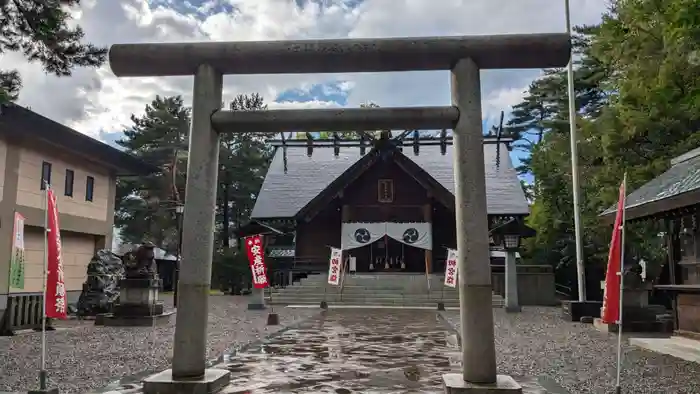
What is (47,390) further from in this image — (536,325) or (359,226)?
(359,226)

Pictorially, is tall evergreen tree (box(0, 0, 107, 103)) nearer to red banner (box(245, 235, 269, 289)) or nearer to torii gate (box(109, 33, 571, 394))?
torii gate (box(109, 33, 571, 394))

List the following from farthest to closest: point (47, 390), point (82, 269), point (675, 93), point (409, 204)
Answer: point (409, 204) < point (82, 269) < point (675, 93) < point (47, 390)

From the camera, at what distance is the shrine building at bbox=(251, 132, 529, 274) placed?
85.0 feet

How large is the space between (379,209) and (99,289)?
14.5 meters

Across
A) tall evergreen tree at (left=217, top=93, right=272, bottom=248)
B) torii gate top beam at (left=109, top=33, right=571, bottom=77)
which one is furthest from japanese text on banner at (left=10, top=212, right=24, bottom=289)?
tall evergreen tree at (left=217, top=93, right=272, bottom=248)

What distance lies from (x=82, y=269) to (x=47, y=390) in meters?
16.2

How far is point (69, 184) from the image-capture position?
64.4ft

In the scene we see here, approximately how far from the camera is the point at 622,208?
6.45 meters

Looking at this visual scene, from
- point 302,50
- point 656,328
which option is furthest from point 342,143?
point 302,50

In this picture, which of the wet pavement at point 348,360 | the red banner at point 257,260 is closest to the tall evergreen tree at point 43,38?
the wet pavement at point 348,360

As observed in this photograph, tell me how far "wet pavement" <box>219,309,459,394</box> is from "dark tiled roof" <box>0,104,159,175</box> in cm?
908

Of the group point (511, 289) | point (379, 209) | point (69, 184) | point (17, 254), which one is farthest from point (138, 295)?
point (379, 209)

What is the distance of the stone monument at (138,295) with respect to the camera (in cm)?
1412

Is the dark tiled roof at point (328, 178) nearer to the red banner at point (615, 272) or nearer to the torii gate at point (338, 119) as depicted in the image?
the red banner at point (615, 272)
